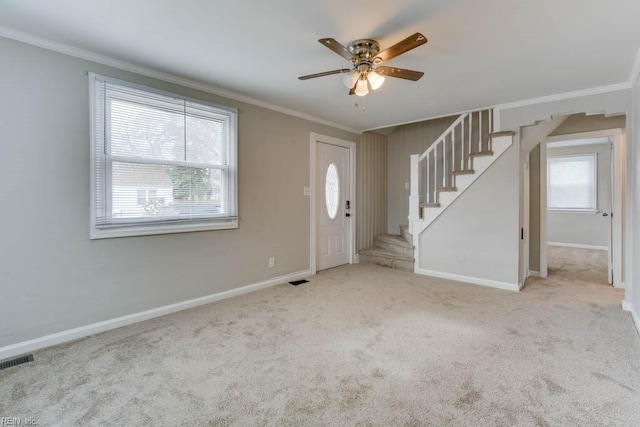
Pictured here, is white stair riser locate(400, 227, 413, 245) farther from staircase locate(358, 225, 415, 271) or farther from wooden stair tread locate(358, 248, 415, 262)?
wooden stair tread locate(358, 248, 415, 262)

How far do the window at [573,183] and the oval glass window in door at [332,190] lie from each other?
6.15m

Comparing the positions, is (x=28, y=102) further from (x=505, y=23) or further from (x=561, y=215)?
(x=561, y=215)

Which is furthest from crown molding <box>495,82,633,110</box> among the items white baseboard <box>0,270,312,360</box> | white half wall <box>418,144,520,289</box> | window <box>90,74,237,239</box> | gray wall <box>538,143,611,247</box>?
gray wall <box>538,143,611,247</box>

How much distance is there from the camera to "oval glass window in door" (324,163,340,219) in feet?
16.1

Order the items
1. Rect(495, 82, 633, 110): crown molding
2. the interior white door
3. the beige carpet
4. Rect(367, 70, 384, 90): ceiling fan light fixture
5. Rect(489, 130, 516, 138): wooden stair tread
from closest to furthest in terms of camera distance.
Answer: the beige carpet < Rect(367, 70, 384, 90): ceiling fan light fixture < Rect(495, 82, 633, 110): crown molding < Rect(489, 130, 516, 138): wooden stair tread < the interior white door

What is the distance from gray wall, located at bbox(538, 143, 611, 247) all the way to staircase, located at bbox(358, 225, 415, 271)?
488 cm

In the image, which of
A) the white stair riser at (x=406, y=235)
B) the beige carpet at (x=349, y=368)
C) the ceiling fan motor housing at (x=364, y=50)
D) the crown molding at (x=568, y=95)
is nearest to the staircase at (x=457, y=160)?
the white stair riser at (x=406, y=235)

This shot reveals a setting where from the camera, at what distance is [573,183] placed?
728 cm

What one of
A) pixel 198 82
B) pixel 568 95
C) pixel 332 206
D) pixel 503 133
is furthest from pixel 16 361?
pixel 568 95

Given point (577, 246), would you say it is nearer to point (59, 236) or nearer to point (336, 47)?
point (336, 47)

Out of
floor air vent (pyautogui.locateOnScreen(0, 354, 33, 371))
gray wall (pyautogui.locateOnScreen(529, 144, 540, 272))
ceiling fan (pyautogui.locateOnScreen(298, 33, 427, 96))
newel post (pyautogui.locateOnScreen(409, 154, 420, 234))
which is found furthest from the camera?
newel post (pyautogui.locateOnScreen(409, 154, 420, 234))

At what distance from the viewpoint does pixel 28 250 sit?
7.58 ft

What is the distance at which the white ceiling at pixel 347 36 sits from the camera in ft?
6.31

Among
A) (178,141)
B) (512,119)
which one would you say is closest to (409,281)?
(512,119)
